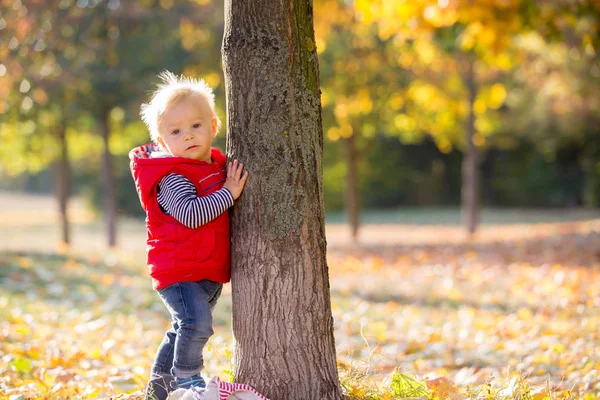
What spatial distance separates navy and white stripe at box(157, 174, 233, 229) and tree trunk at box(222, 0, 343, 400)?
4.4 inches

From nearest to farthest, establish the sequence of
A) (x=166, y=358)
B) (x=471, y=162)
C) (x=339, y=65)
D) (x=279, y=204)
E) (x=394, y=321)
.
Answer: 1. (x=279, y=204)
2. (x=166, y=358)
3. (x=394, y=321)
4. (x=339, y=65)
5. (x=471, y=162)

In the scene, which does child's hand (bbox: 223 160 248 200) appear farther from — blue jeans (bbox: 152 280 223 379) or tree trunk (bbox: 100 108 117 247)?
tree trunk (bbox: 100 108 117 247)

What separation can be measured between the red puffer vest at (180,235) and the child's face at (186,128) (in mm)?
62

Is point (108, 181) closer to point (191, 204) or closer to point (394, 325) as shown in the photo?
point (394, 325)

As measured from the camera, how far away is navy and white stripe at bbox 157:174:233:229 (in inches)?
111

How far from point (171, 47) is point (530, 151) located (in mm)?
19435

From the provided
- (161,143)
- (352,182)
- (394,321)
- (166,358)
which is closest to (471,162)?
(352,182)

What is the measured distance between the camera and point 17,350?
440cm

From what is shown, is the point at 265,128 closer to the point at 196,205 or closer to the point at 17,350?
the point at 196,205

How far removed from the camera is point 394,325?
606cm

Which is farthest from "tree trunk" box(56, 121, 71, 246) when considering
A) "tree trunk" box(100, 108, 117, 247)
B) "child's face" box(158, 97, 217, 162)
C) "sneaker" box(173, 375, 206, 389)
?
"sneaker" box(173, 375, 206, 389)

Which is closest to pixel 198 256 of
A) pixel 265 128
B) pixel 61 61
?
pixel 265 128

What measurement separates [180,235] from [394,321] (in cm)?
377

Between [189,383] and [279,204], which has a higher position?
[279,204]
